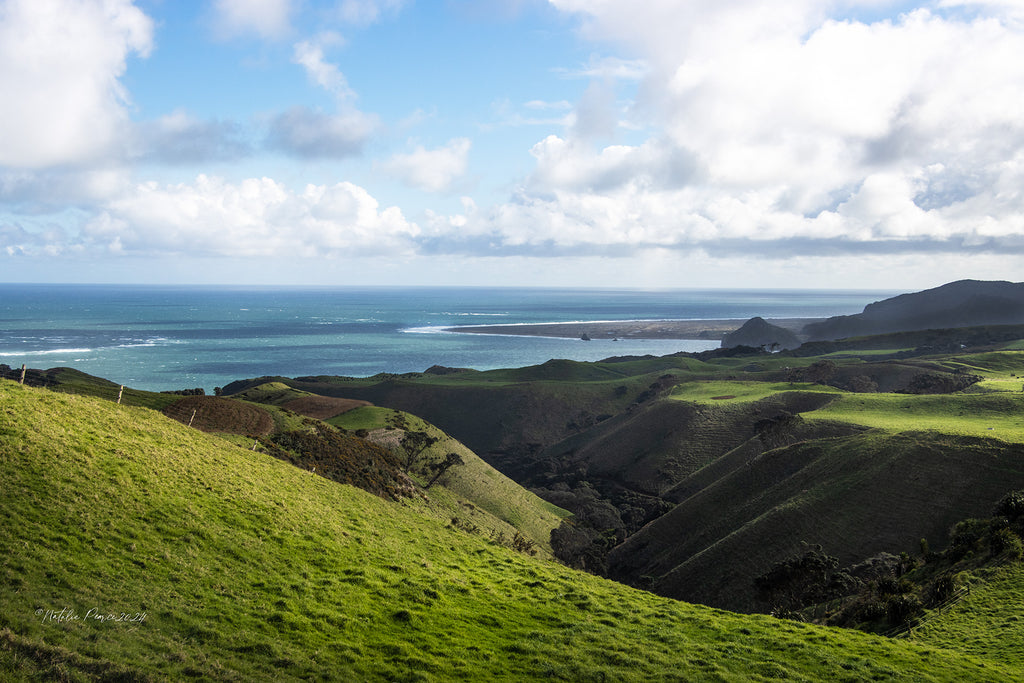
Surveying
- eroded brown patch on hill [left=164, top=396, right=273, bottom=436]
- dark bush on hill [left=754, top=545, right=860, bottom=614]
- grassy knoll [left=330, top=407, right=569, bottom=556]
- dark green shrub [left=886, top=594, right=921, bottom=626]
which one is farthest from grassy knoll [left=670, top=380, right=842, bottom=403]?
dark green shrub [left=886, top=594, right=921, bottom=626]

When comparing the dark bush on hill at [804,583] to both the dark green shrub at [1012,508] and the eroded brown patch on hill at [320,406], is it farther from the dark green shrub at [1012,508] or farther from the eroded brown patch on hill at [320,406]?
the eroded brown patch on hill at [320,406]

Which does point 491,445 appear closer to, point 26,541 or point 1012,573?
point 1012,573

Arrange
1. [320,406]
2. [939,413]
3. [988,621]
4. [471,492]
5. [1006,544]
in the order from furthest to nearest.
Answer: [320,406]
[939,413]
[471,492]
[1006,544]
[988,621]

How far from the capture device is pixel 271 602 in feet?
67.6

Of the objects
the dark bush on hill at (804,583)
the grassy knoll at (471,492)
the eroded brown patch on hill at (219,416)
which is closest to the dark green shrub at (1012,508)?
the dark bush on hill at (804,583)

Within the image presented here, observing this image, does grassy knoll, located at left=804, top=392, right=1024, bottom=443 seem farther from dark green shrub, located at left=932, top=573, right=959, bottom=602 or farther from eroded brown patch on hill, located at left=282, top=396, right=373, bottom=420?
eroded brown patch on hill, located at left=282, top=396, right=373, bottom=420

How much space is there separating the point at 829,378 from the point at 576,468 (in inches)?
2097

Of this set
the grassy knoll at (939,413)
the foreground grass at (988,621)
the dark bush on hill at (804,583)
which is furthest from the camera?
the grassy knoll at (939,413)

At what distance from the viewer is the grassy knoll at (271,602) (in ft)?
54.1

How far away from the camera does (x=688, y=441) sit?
272 feet

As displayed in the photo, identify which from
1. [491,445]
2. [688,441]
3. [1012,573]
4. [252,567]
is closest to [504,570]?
[252,567]

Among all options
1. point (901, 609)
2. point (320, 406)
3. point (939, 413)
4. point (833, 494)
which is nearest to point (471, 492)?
point (320, 406)

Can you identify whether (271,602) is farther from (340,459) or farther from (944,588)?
(944,588)

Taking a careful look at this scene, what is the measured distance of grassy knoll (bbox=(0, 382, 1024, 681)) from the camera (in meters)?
16.5
